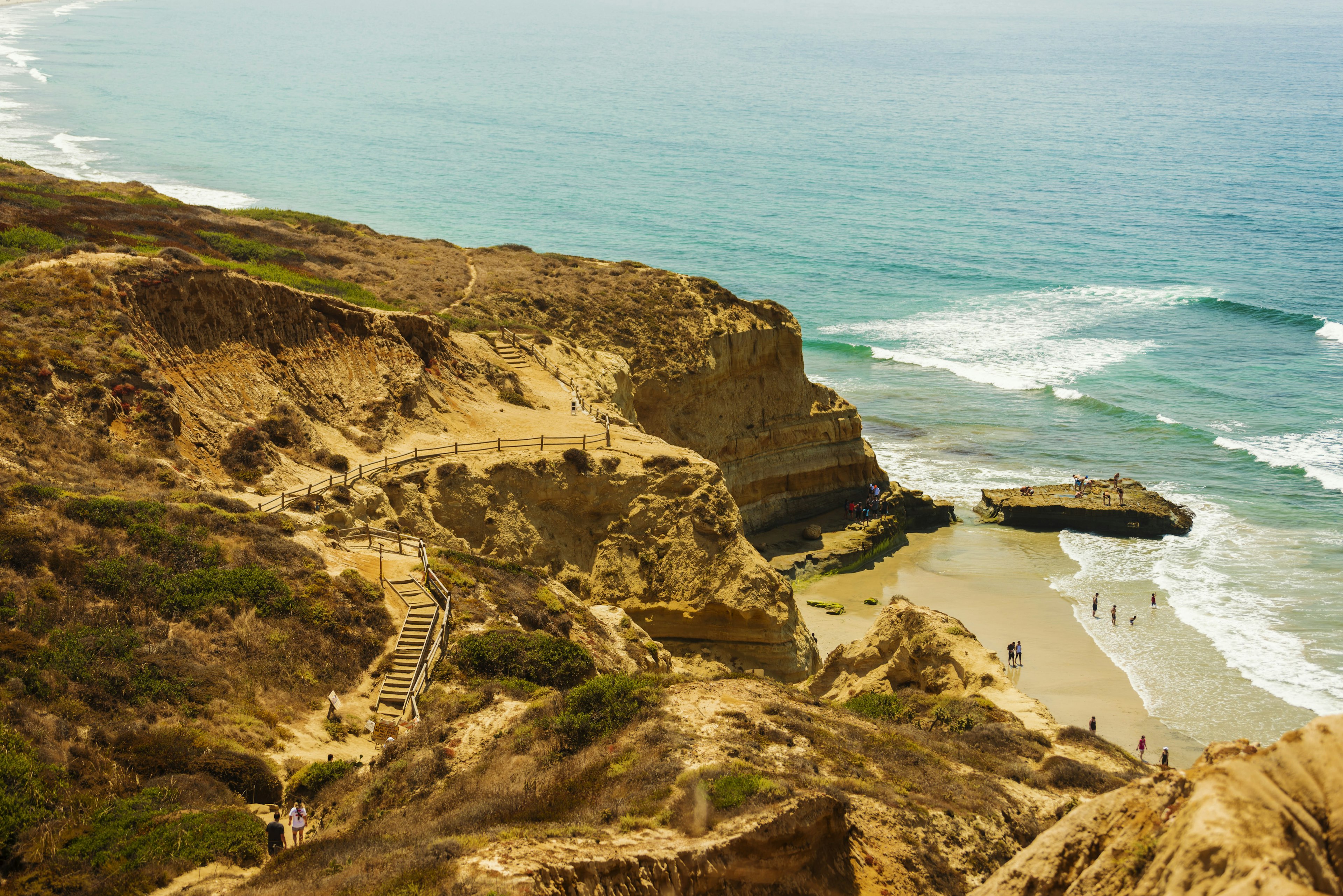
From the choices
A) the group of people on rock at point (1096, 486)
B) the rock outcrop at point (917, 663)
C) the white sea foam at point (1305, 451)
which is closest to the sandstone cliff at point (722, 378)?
the group of people on rock at point (1096, 486)

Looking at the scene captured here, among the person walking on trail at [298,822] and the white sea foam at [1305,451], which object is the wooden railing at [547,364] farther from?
the white sea foam at [1305,451]

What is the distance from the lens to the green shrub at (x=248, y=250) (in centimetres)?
4419

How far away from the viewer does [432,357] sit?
113 feet

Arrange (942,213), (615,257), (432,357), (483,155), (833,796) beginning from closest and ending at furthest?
1. (833,796)
2. (432,357)
3. (615,257)
4. (942,213)
5. (483,155)

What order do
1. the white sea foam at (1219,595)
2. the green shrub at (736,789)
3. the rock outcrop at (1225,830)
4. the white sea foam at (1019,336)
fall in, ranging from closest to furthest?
the rock outcrop at (1225,830), the green shrub at (736,789), the white sea foam at (1219,595), the white sea foam at (1019,336)

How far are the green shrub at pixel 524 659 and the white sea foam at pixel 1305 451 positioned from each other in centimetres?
4635

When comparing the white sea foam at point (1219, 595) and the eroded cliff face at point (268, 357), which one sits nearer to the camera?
the eroded cliff face at point (268, 357)

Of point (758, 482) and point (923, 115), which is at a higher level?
point (923, 115)

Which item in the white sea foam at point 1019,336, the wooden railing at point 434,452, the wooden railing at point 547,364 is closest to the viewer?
the wooden railing at point 434,452

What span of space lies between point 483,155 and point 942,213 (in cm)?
6973

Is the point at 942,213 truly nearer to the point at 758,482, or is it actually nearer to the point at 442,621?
the point at 758,482

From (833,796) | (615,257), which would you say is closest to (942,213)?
(615,257)

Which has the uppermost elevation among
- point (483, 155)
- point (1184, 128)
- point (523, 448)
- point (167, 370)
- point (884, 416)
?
point (1184, 128)

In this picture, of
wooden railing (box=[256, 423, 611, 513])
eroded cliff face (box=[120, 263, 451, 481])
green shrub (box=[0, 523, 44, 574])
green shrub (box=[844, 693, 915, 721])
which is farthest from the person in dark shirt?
eroded cliff face (box=[120, 263, 451, 481])
